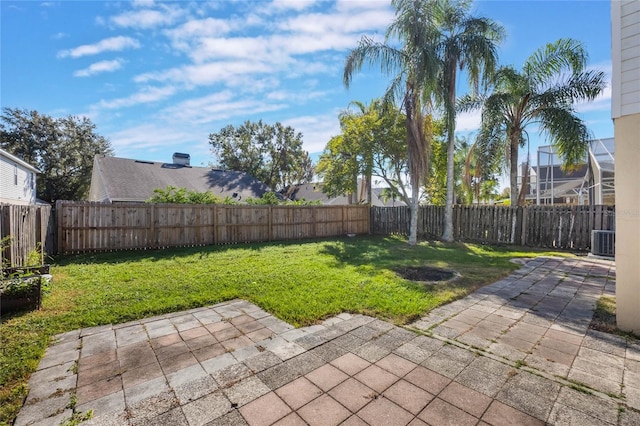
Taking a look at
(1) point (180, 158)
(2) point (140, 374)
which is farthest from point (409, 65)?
(1) point (180, 158)

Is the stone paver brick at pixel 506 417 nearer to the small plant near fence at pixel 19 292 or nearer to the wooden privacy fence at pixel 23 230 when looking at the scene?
the small plant near fence at pixel 19 292

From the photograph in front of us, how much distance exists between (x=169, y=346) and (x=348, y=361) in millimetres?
1806

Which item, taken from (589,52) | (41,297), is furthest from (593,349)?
(589,52)

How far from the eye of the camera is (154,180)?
16.6 meters

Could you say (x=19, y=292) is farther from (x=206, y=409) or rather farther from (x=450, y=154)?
(x=450, y=154)

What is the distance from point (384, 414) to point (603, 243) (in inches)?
363

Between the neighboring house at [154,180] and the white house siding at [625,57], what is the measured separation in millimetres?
17244

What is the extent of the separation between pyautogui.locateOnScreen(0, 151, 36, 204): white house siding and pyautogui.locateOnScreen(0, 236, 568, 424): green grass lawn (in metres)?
12.2

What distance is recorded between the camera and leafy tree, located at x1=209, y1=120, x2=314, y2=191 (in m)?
27.5

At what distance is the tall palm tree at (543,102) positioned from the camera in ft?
29.4

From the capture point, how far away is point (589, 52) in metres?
8.88

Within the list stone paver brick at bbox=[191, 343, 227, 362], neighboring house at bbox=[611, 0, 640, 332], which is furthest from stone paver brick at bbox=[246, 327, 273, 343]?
neighboring house at bbox=[611, 0, 640, 332]

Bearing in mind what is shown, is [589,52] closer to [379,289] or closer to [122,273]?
[379,289]

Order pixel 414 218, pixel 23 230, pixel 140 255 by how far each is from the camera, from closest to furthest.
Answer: pixel 23 230, pixel 140 255, pixel 414 218
